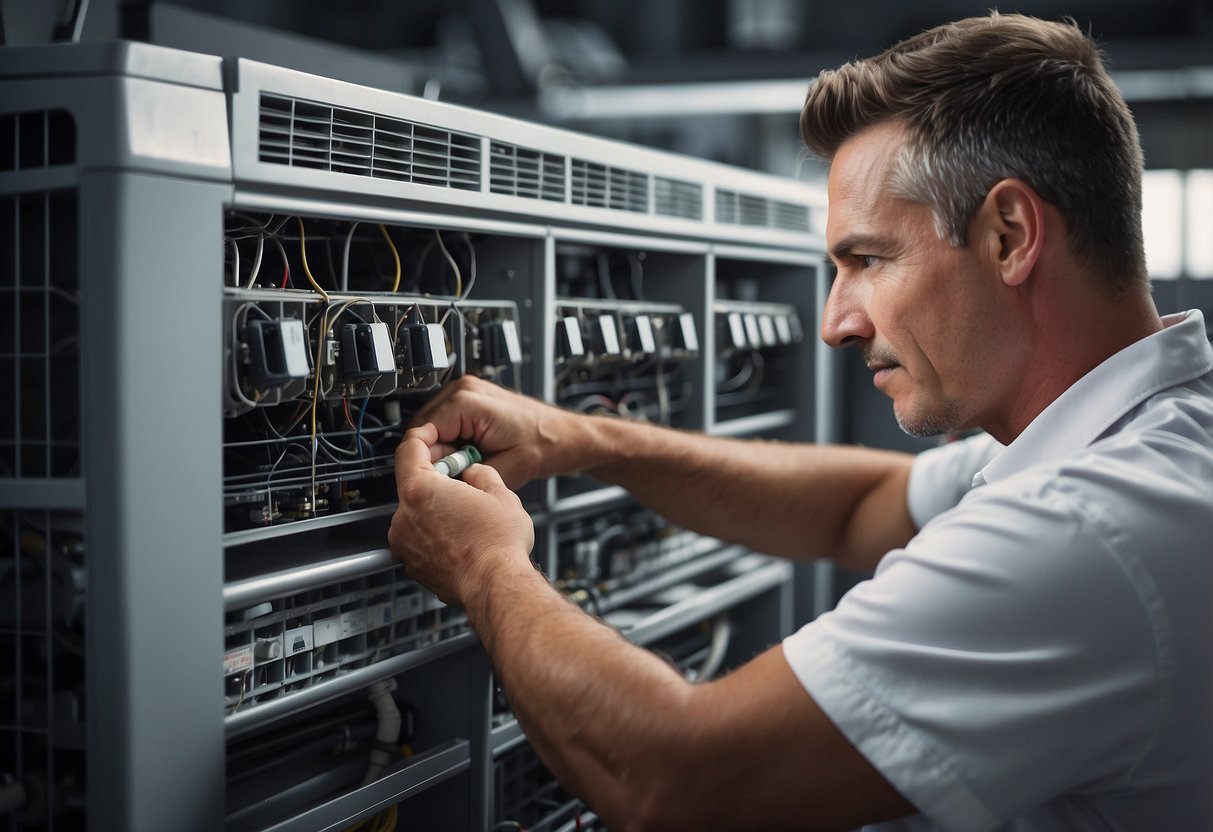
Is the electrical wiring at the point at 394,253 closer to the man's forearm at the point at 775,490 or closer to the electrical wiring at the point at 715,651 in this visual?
the man's forearm at the point at 775,490

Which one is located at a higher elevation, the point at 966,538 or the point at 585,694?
the point at 966,538

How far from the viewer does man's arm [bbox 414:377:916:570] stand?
1.40 meters

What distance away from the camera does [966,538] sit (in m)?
0.92

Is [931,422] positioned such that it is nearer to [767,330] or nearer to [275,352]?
[275,352]

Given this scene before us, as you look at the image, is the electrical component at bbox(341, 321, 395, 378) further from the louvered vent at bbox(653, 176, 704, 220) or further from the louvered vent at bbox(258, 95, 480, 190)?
the louvered vent at bbox(653, 176, 704, 220)

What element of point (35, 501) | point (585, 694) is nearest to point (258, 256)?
point (35, 501)

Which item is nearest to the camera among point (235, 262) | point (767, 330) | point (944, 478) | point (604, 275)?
point (235, 262)

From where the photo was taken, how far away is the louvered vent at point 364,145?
1.07m

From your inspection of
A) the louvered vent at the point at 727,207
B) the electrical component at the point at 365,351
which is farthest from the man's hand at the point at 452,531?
the louvered vent at the point at 727,207

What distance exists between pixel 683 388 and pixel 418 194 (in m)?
0.89

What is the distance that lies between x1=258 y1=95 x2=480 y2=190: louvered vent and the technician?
27 cm

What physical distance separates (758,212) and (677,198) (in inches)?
13.3

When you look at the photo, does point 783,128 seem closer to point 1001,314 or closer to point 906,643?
point 1001,314

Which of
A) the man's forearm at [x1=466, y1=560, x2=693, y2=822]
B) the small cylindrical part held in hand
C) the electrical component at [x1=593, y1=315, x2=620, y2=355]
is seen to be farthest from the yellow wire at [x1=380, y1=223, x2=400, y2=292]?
the man's forearm at [x1=466, y1=560, x2=693, y2=822]
